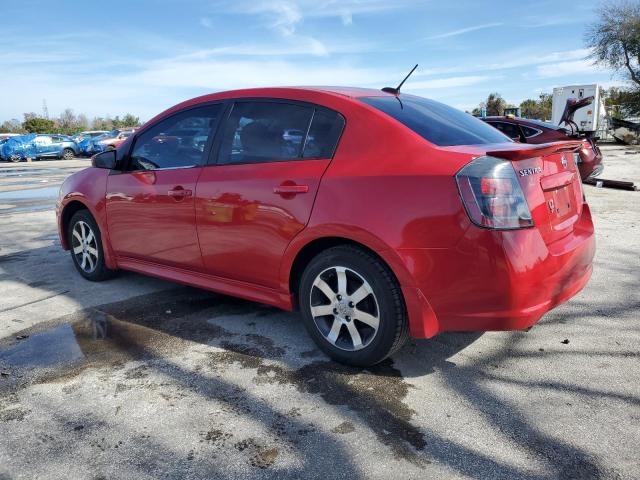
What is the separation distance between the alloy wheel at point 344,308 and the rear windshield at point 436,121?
3.08ft

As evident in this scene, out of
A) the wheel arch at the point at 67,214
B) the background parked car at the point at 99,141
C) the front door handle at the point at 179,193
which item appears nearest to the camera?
the front door handle at the point at 179,193

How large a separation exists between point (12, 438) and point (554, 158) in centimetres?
321

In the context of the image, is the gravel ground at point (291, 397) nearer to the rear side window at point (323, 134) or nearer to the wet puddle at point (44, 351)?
the wet puddle at point (44, 351)

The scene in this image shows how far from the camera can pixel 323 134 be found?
327cm

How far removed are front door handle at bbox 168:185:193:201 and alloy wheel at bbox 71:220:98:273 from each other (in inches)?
55.0

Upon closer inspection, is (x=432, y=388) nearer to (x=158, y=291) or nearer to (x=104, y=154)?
(x=158, y=291)

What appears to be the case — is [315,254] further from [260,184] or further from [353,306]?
[260,184]

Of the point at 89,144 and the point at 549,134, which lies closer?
the point at 549,134

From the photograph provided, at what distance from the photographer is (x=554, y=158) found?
3109 millimetres

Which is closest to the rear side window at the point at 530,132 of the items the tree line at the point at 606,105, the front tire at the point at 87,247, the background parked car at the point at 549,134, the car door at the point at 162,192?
the background parked car at the point at 549,134

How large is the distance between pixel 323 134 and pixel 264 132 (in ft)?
1.65

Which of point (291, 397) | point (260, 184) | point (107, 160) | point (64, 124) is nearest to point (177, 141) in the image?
point (107, 160)

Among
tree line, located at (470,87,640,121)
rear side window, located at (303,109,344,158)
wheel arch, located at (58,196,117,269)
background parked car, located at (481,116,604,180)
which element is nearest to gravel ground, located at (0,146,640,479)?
wheel arch, located at (58,196,117,269)

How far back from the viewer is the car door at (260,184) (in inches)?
128
